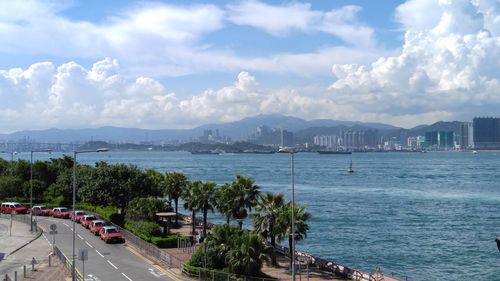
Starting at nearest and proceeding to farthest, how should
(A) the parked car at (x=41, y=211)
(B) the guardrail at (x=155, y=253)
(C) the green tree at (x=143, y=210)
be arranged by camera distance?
(B) the guardrail at (x=155, y=253)
(C) the green tree at (x=143, y=210)
(A) the parked car at (x=41, y=211)

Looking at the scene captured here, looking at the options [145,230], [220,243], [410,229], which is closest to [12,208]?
[145,230]

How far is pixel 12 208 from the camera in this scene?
2800 inches

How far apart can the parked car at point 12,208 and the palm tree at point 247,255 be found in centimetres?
4294

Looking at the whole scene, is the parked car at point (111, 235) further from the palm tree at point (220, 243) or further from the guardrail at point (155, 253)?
the palm tree at point (220, 243)

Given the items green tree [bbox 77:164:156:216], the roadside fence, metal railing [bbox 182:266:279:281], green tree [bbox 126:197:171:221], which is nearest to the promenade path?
the roadside fence

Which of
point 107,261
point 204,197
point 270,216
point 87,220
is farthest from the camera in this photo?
point 87,220

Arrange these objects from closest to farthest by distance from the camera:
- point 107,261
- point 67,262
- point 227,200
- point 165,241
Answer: point 67,262 < point 107,261 < point 227,200 < point 165,241

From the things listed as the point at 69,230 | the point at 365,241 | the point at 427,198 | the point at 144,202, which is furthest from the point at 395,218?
the point at 69,230

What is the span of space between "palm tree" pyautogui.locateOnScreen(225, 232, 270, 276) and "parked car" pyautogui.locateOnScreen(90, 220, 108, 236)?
2026cm

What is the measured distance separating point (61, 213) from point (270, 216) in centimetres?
3504

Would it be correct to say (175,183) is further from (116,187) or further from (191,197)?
(191,197)

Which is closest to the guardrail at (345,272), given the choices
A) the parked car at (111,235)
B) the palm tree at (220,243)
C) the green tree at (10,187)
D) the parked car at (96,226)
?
the palm tree at (220,243)

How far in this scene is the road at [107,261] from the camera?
3628 cm

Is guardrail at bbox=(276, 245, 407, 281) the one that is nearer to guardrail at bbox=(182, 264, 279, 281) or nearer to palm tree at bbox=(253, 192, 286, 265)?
palm tree at bbox=(253, 192, 286, 265)
